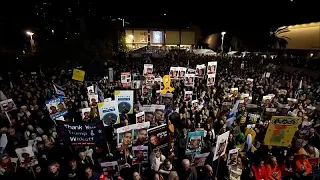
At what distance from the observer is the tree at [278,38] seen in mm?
44156

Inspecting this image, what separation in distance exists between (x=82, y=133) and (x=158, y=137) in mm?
1568

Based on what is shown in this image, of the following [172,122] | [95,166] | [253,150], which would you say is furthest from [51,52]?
[253,150]

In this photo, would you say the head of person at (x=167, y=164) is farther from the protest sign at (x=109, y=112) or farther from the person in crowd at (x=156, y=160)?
the protest sign at (x=109, y=112)

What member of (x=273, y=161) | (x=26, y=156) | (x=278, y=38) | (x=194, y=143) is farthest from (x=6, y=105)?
(x=278, y=38)

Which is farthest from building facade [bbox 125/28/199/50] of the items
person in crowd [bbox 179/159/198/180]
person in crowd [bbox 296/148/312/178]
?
person in crowd [bbox 179/159/198/180]

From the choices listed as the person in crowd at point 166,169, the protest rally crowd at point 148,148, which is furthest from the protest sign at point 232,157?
the person in crowd at point 166,169

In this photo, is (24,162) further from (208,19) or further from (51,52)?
(208,19)

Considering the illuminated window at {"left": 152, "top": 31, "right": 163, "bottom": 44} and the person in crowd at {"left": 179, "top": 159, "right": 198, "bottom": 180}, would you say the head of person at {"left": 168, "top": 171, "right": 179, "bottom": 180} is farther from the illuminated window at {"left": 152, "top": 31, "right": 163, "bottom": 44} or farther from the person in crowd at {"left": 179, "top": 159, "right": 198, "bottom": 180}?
the illuminated window at {"left": 152, "top": 31, "right": 163, "bottom": 44}

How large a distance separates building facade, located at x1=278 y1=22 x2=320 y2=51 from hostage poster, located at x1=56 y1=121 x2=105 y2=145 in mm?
37227

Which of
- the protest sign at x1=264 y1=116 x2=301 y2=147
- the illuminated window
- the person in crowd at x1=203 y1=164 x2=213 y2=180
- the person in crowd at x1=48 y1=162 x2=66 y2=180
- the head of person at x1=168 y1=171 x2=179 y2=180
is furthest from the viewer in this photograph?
the illuminated window

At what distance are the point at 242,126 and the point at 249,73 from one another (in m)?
12.5

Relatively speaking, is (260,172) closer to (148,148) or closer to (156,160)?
(156,160)

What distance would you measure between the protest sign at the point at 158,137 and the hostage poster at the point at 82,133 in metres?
1.00

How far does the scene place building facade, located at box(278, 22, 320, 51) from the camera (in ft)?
120
